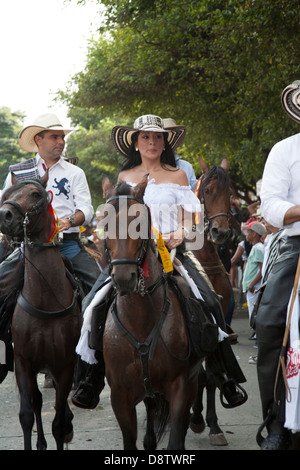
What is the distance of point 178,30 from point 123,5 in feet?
4.92

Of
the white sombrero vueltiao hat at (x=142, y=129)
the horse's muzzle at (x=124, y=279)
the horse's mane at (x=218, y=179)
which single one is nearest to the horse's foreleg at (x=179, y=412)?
the horse's muzzle at (x=124, y=279)

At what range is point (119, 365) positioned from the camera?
4.84 metres

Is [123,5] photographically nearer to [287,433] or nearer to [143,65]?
[143,65]

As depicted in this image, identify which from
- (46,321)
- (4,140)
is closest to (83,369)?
(46,321)

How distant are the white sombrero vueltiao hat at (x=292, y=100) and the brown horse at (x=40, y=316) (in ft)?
7.69

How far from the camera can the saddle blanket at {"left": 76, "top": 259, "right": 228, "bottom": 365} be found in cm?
524

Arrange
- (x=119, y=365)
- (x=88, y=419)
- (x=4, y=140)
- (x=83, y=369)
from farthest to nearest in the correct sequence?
(x=4, y=140) → (x=88, y=419) → (x=83, y=369) → (x=119, y=365)

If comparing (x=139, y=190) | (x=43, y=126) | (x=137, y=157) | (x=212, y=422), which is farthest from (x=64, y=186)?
(x=212, y=422)

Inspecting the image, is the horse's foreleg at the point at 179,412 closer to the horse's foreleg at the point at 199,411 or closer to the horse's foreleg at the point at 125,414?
the horse's foreleg at the point at 125,414

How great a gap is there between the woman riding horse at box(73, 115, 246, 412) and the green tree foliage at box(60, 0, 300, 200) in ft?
20.0

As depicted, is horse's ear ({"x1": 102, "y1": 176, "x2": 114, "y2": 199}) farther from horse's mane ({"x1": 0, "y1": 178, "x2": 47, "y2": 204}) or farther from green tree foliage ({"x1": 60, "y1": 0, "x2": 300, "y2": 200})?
green tree foliage ({"x1": 60, "y1": 0, "x2": 300, "y2": 200})

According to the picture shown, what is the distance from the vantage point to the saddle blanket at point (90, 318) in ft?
17.2

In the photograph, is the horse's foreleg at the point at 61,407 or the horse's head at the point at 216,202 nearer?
the horse's foreleg at the point at 61,407

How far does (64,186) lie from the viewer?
279 inches
